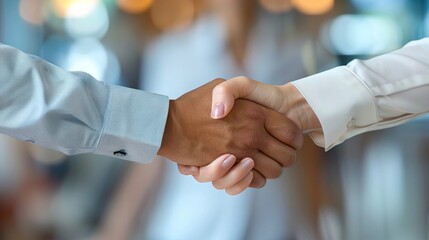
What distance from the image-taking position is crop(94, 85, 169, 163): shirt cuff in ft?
3.17

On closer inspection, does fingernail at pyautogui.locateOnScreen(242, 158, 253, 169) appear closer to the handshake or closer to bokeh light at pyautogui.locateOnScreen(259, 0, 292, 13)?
the handshake

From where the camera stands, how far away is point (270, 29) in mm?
1701

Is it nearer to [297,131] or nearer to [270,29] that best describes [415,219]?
[270,29]

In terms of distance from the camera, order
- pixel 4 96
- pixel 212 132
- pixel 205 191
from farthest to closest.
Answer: pixel 205 191 < pixel 212 132 < pixel 4 96

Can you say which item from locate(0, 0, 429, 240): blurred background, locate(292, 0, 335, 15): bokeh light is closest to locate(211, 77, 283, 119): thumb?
locate(0, 0, 429, 240): blurred background

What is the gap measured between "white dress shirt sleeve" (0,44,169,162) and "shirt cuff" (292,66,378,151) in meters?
0.24

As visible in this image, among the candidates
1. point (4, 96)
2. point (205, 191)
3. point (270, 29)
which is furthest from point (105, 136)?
point (270, 29)

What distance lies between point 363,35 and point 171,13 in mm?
488

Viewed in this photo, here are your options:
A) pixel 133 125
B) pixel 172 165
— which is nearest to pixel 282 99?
pixel 133 125

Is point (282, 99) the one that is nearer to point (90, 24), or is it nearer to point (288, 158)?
point (288, 158)

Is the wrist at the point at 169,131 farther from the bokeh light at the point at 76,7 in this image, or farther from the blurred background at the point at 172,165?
the bokeh light at the point at 76,7

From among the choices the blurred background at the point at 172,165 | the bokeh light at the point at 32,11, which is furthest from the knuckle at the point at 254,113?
the bokeh light at the point at 32,11

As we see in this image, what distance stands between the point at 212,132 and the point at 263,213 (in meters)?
0.68

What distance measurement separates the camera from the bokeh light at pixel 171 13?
5.52ft
